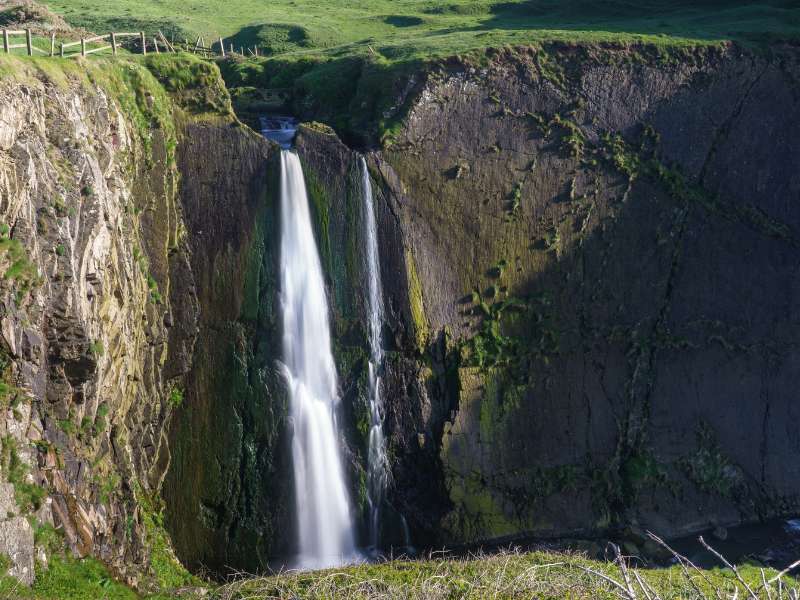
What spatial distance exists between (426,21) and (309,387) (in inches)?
975

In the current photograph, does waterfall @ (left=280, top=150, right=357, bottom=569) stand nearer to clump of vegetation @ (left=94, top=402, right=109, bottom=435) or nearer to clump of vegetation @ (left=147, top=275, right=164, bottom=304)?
clump of vegetation @ (left=147, top=275, right=164, bottom=304)

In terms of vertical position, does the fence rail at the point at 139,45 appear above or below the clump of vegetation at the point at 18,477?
above

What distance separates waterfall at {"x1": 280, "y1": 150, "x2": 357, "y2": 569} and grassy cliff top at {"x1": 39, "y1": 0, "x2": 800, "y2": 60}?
653 cm

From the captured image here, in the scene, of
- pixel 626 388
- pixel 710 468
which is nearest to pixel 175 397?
pixel 626 388

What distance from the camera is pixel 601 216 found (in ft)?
79.1

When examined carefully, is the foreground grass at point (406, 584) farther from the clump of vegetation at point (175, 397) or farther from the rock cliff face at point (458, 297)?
the clump of vegetation at point (175, 397)

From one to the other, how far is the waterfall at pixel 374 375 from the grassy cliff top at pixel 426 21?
17.6 feet

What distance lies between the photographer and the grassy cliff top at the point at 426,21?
26203mm

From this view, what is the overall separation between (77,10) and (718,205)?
29.9 m

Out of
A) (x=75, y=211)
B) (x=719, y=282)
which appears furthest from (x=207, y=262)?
(x=719, y=282)

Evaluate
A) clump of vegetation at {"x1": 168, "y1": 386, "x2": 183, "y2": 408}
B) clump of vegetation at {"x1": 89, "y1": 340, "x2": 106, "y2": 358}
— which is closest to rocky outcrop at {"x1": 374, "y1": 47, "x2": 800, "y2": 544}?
clump of vegetation at {"x1": 168, "y1": 386, "x2": 183, "y2": 408}

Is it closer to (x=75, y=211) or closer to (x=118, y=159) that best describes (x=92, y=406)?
(x=75, y=211)

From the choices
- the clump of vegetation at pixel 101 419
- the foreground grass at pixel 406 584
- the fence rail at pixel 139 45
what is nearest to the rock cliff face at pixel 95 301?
the clump of vegetation at pixel 101 419

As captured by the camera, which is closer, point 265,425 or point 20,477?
point 20,477
